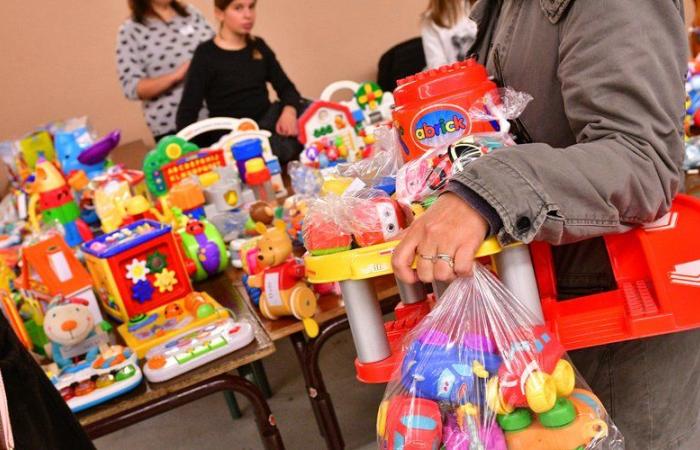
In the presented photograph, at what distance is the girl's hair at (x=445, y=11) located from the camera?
3.20 meters

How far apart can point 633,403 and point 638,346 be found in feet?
0.27

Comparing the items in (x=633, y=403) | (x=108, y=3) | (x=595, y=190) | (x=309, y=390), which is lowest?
(x=309, y=390)

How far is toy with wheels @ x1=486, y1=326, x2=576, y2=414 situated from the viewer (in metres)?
0.70

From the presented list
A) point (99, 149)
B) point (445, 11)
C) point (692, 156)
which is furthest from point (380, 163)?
point (445, 11)

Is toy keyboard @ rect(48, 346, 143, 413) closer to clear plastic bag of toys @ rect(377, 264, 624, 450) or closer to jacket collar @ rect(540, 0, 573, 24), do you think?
clear plastic bag of toys @ rect(377, 264, 624, 450)

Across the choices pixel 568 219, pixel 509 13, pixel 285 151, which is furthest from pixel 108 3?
pixel 568 219

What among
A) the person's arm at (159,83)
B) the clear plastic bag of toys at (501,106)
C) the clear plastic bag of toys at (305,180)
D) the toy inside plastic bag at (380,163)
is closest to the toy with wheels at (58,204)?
the clear plastic bag of toys at (305,180)

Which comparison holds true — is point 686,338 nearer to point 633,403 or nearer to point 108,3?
point 633,403

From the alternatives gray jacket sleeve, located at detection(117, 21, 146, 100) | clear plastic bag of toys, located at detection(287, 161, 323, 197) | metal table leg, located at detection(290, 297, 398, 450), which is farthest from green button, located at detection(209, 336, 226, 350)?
gray jacket sleeve, located at detection(117, 21, 146, 100)

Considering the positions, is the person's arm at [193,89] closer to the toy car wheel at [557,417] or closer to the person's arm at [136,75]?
the person's arm at [136,75]

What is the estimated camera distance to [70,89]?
481cm

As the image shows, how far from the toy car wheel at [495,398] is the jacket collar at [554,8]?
1.38 feet

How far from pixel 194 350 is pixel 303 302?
0.24 m

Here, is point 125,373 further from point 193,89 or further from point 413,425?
point 193,89
